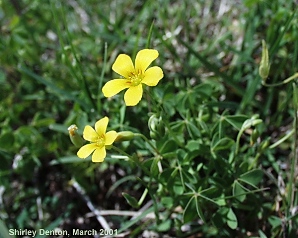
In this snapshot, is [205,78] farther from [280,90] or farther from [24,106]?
[24,106]

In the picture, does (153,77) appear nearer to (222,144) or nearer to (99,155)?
(99,155)

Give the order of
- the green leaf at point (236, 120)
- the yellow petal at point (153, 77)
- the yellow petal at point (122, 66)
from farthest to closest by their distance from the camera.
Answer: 1. the green leaf at point (236, 120)
2. the yellow petal at point (122, 66)
3. the yellow petal at point (153, 77)

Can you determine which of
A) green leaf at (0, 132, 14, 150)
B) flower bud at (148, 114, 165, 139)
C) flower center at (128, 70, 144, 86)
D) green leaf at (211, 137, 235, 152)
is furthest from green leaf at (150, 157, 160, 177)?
green leaf at (0, 132, 14, 150)

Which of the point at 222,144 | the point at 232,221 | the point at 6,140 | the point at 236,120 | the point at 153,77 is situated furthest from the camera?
the point at 6,140

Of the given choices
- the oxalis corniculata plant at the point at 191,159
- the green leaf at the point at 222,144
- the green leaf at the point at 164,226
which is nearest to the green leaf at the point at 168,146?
the oxalis corniculata plant at the point at 191,159

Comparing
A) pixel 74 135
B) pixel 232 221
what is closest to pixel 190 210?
pixel 232 221

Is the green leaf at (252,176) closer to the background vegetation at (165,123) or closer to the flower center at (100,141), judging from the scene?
the background vegetation at (165,123)

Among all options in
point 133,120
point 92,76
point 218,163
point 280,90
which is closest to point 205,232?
point 218,163
